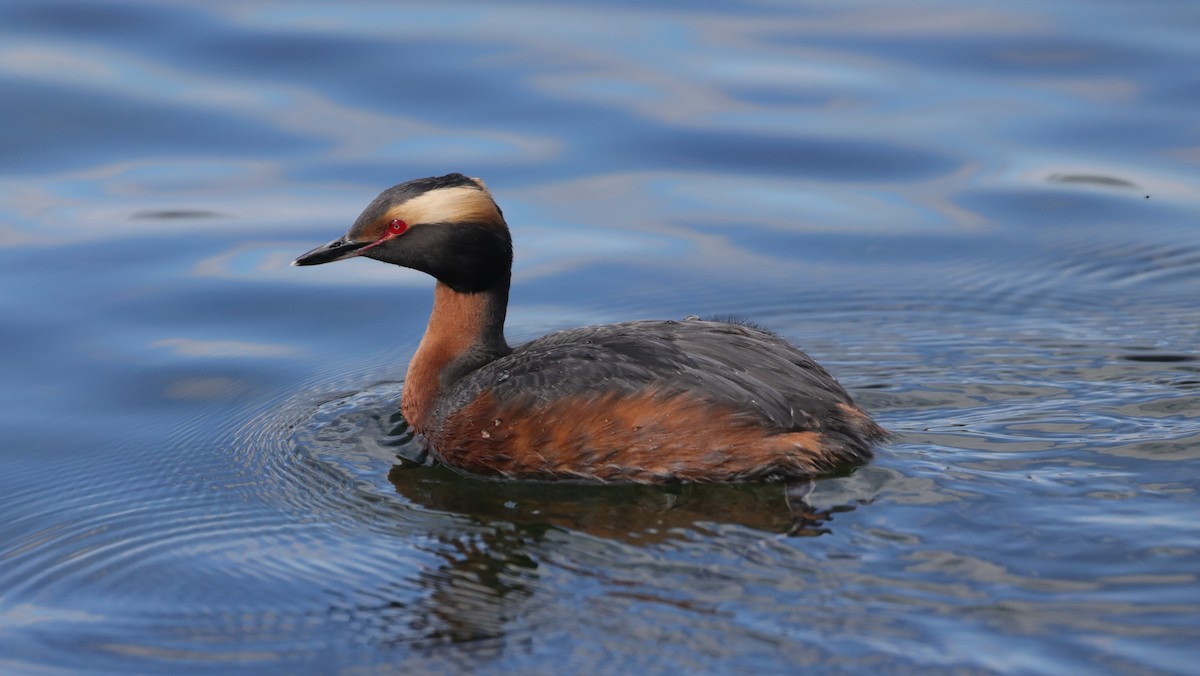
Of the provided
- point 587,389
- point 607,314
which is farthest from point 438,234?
point 607,314

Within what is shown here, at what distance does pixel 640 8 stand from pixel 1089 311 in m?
6.84

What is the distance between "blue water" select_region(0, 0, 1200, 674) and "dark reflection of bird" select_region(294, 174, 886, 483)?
18 cm

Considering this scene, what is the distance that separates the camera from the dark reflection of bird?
734 cm

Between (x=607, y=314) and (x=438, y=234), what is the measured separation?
6.98 ft

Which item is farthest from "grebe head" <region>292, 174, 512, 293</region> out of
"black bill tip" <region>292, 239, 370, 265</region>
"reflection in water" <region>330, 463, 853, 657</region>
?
"reflection in water" <region>330, 463, 853, 657</region>

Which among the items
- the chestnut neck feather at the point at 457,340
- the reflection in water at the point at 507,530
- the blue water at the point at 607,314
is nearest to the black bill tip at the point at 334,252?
the chestnut neck feather at the point at 457,340

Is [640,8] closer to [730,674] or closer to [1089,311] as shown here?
[1089,311]

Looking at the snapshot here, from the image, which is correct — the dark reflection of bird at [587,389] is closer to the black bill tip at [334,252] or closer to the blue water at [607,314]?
the black bill tip at [334,252]

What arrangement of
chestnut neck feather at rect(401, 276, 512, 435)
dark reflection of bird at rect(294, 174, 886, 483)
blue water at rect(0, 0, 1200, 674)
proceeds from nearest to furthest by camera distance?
blue water at rect(0, 0, 1200, 674) < dark reflection of bird at rect(294, 174, 886, 483) < chestnut neck feather at rect(401, 276, 512, 435)

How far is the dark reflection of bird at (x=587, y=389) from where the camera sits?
734 cm

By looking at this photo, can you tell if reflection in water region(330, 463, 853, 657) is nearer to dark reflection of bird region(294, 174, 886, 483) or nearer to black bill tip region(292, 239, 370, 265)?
dark reflection of bird region(294, 174, 886, 483)

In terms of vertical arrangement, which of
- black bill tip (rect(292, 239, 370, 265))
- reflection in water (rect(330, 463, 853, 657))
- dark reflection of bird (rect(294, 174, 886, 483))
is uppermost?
black bill tip (rect(292, 239, 370, 265))

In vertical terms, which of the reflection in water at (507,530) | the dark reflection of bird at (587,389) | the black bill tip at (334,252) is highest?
the black bill tip at (334,252)

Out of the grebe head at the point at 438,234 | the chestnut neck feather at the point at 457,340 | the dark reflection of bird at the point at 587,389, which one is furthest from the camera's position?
the chestnut neck feather at the point at 457,340
